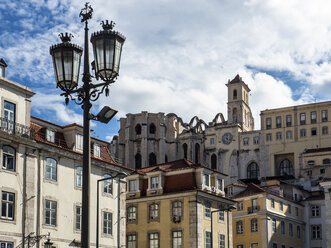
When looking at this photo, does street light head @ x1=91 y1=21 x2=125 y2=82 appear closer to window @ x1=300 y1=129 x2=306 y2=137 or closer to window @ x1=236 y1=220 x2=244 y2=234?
window @ x1=236 y1=220 x2=244 y2=234

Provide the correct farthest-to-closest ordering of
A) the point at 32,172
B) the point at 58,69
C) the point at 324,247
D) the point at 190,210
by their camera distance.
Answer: the point at 324,247
the point at 190,210
the point at 32,172
the point at 58,69

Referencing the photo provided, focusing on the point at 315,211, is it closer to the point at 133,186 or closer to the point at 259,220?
the point at 259,220

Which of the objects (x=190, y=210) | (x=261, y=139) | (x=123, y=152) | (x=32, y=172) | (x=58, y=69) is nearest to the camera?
(x=58, y=69)

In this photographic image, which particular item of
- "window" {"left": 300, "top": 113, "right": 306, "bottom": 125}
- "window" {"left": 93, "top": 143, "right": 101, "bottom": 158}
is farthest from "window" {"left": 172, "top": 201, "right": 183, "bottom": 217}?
"window" {"left": 300, "top": 113, "right": 306, "bottom": 125}

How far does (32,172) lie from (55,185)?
243cm

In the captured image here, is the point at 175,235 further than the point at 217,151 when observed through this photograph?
No

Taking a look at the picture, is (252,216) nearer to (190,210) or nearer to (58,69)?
(190,210)

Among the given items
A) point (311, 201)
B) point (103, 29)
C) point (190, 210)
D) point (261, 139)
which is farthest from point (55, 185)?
point (261, 139)

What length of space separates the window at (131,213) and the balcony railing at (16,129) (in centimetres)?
2081

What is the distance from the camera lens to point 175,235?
5694 cm

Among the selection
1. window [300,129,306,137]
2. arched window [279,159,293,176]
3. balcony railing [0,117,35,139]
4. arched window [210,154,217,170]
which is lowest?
balcony railing [0,117,35,139]

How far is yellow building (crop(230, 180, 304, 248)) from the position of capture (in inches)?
2827

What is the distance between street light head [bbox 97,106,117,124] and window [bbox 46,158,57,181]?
1186 inches

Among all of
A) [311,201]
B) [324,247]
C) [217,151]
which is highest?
[217,151]
